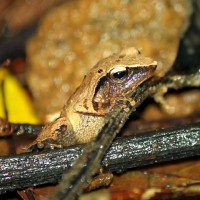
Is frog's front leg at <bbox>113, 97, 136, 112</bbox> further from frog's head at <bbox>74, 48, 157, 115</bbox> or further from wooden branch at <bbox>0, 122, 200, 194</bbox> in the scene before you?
wooden branch at <bbox>0, 122, 200, 194</bbox>

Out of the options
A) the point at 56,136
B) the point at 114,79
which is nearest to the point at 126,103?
the point at 114,79

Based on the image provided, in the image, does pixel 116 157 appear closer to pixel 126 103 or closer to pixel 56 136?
pixel 126 103

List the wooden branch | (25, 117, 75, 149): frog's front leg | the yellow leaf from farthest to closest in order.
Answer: the yellow leaf < (25, 117, 75, 149): frog's front leg < the wooden branch

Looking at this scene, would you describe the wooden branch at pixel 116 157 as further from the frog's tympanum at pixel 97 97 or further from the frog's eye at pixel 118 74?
the frog's eye at pixel 118 74

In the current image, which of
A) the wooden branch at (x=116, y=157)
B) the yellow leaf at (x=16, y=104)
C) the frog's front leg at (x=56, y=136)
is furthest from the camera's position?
the yellow leaf at (x=16, y=104)

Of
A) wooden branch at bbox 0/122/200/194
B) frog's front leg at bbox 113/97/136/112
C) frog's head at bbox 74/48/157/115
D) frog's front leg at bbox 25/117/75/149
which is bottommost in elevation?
wooden branch at bbox 0/122/200/194

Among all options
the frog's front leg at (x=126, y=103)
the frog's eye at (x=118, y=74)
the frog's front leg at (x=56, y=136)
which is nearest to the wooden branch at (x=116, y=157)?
the frog's front leg at (x=56, y=136)

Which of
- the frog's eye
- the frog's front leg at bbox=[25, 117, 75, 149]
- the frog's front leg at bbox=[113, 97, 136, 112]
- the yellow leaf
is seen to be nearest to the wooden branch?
the frog's front leg at bbox=[25, 117, 75, 149]
